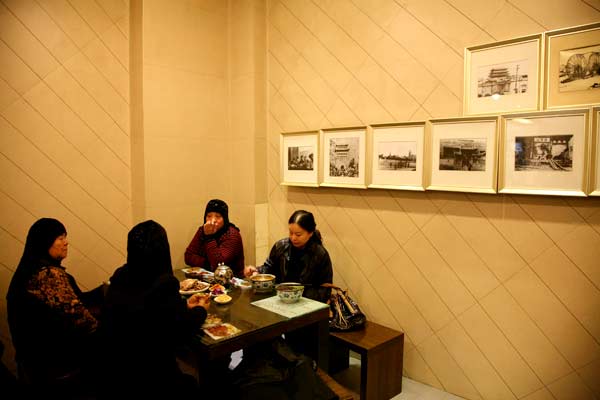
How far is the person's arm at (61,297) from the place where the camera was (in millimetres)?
2256

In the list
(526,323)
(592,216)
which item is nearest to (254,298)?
(526,323)

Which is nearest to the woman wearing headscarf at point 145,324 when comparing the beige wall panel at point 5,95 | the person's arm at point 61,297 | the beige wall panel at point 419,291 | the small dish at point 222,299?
the small dish at point 222,299

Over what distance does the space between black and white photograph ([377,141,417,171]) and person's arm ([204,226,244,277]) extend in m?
1.31

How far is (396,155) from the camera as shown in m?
3.02

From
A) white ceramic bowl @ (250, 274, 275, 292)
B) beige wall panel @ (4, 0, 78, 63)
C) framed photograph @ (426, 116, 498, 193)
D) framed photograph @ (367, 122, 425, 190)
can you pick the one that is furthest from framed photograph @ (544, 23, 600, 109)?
beige wall panel @ (4, 0, 78, 63)

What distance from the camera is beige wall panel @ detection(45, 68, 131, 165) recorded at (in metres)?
3.25

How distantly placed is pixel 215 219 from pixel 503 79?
2.29 m

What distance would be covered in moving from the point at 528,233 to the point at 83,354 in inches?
102

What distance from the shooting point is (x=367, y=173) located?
3191mm

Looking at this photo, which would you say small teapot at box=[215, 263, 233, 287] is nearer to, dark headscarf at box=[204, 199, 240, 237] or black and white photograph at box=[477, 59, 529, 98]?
dark headscarf at box=[204, 199, 240, 237]

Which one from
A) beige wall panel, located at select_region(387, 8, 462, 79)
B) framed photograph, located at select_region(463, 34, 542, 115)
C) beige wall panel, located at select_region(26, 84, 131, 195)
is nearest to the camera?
framed photograph, located at select_region(463, 34, 542, 115)

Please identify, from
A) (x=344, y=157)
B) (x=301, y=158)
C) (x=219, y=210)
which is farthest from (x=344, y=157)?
(x=219, y=210)

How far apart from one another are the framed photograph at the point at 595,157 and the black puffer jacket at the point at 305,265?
160 cm

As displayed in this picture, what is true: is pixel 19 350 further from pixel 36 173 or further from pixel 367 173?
pixel 367 173
